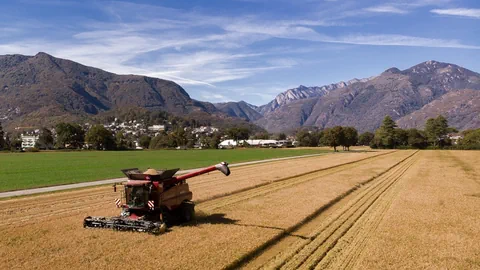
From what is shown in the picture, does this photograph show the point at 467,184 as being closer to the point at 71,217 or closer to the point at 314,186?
the point at 314,186

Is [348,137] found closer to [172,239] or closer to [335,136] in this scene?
[335,136]

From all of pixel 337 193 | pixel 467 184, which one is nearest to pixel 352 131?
pixel 467 184

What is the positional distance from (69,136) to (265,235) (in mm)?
175339

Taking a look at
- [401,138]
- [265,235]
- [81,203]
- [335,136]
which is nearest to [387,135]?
[401,138]

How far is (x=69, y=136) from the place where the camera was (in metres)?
176

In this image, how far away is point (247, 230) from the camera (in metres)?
18.3

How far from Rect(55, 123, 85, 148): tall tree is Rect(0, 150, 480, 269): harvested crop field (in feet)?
516

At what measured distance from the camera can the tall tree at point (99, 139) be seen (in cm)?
16688

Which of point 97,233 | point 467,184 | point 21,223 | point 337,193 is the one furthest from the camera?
point 467,184

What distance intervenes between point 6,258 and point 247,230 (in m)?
9.48

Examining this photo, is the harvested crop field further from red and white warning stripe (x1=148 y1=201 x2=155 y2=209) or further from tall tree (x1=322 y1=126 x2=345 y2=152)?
tall tree (x1=322 y1=126 x2=345 y2=152)

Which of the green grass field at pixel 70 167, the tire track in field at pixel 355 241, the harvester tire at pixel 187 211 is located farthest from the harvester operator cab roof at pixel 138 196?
the green grass field at pixel 70 167

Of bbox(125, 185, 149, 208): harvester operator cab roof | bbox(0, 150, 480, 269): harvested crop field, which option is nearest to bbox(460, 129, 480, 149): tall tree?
bbox(0, 150, 480, 269): harvested crop field

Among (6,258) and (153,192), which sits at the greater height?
(153,192)
